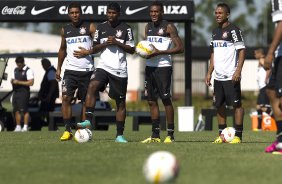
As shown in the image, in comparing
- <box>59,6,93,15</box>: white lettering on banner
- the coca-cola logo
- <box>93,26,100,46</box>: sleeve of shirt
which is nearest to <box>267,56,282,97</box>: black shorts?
→ <box>93,26,100,46</box>: sleeve of shirt

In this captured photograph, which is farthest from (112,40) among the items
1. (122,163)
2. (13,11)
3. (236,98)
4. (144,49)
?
(13,11)

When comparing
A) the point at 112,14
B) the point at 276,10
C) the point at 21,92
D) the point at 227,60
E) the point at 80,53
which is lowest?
the point at 21,92

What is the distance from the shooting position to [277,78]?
11891 millimetres

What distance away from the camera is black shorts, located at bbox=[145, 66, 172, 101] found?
14.8m

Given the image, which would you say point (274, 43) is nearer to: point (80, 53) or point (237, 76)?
point (237, 76)

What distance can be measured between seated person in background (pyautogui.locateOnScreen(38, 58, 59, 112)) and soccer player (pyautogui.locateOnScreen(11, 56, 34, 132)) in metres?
0.43

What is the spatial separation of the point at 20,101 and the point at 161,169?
15.4 m

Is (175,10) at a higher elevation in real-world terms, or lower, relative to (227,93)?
higher

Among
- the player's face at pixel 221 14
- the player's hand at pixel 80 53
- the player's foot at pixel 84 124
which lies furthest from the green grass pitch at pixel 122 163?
the player's face at pixel 221 14

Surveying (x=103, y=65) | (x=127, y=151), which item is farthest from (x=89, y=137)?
(x=127, y=151)

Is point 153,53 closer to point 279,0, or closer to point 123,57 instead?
point 123,57

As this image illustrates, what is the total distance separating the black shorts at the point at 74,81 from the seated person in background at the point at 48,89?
819 centimetres

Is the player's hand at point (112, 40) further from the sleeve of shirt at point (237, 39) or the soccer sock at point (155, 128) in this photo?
the sleeve of shirt at point (237, 39)

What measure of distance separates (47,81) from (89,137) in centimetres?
957
